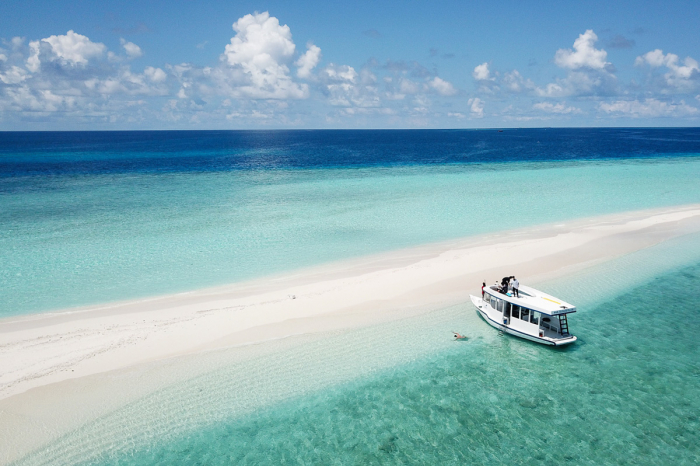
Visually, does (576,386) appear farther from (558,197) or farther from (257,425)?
(558,197)

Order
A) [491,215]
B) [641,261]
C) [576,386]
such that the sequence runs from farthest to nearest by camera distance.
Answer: [491,215] → [641,261] → [576,386]

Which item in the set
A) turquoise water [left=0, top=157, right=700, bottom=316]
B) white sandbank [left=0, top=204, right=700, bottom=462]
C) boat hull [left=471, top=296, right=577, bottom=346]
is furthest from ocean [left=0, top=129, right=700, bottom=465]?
white sandbank [left=0, top=204, right=700, bottom=462]

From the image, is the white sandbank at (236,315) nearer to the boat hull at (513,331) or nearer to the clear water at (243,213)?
the boat hull at (513,331)

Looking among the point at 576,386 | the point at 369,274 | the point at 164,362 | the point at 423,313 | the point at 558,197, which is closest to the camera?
the point at 576,386

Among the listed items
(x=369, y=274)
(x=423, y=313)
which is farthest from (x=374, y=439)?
(x=369, y=274)

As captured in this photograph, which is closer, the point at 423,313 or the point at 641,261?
the point at 423,313

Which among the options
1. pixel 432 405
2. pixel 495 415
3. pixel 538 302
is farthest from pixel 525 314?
pixel 432 405

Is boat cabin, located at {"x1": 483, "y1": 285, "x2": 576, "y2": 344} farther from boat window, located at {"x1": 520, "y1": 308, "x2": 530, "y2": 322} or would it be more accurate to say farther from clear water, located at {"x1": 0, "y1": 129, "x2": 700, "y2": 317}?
clear water, located at {"x1": 0, "y1": 129, "x2": 700, "y2": 317}
